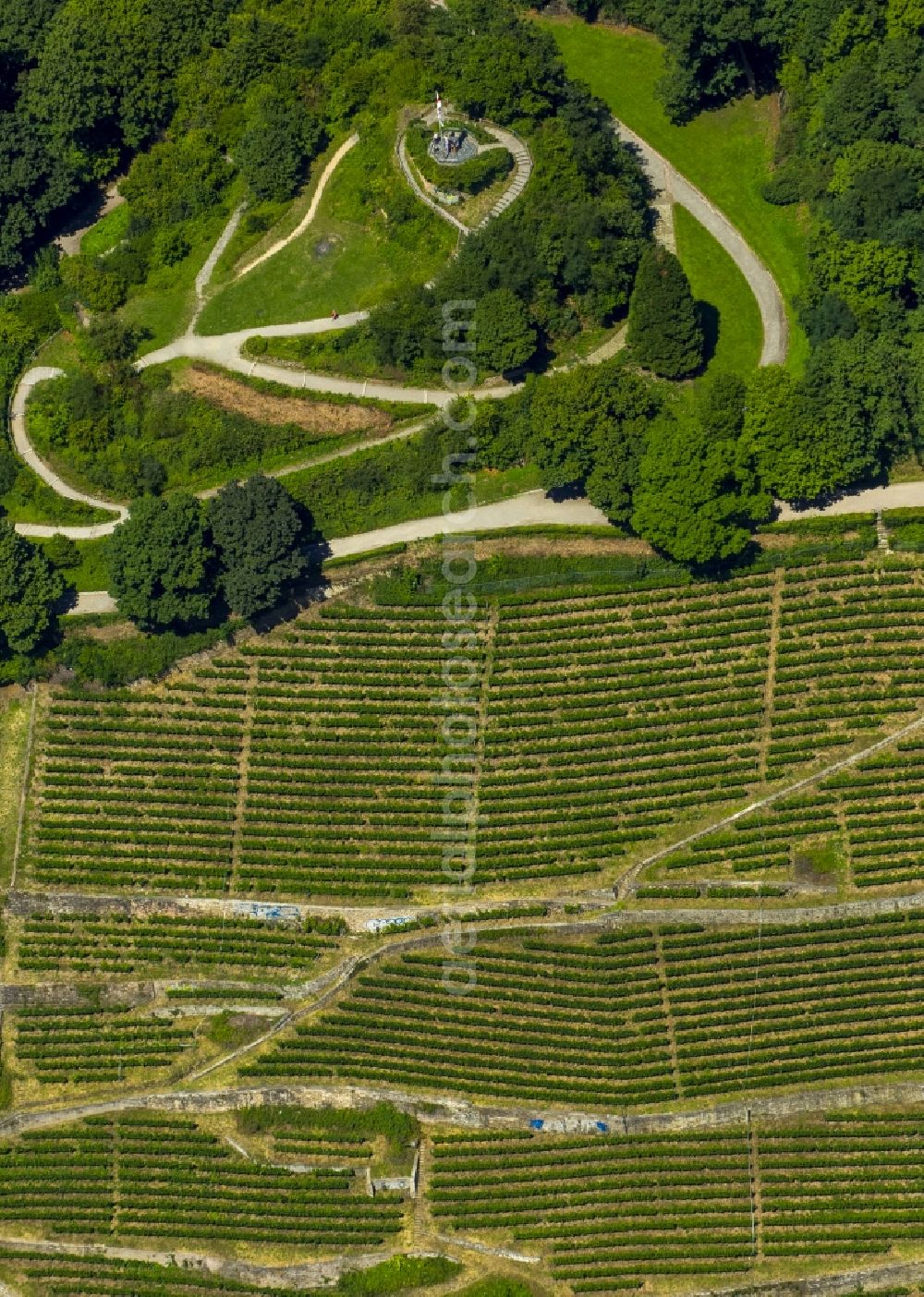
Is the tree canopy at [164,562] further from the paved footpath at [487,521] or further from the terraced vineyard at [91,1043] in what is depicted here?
the terraced vineyard at [91,1043]

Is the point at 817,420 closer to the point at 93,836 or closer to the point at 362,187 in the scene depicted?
the point at 362,187

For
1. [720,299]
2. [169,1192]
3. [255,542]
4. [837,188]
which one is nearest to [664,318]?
[720,299]

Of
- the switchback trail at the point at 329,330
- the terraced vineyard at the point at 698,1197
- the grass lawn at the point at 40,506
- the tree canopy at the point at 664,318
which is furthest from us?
the grass lawn at the point at 40,506

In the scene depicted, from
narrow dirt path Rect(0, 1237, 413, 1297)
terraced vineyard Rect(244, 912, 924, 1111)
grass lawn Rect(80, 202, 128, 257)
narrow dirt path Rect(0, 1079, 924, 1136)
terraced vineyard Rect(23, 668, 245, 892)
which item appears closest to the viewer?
narrow dirt path Rect(0, 1079, 924, 1136)

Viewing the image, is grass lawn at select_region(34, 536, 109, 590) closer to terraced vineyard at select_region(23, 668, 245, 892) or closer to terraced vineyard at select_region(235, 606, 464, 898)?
terraced vineyard at select_region(23, 668, 245, 892)

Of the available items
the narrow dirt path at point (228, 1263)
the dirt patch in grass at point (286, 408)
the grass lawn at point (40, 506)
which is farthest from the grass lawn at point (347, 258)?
the narrow dirt path at point (228, 1263)

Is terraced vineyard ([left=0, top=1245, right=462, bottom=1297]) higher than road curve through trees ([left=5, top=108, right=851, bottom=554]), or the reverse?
road curve through trees ([left=5, top=108, right=851, bottom=554])

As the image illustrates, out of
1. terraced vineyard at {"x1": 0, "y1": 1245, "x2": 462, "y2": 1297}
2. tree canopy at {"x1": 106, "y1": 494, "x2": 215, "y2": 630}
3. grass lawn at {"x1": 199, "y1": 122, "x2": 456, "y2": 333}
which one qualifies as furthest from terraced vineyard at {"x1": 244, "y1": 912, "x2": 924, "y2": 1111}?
grass lawn at {"x1": 199, "y1": 122, "x2": 456, "y2": 333}
